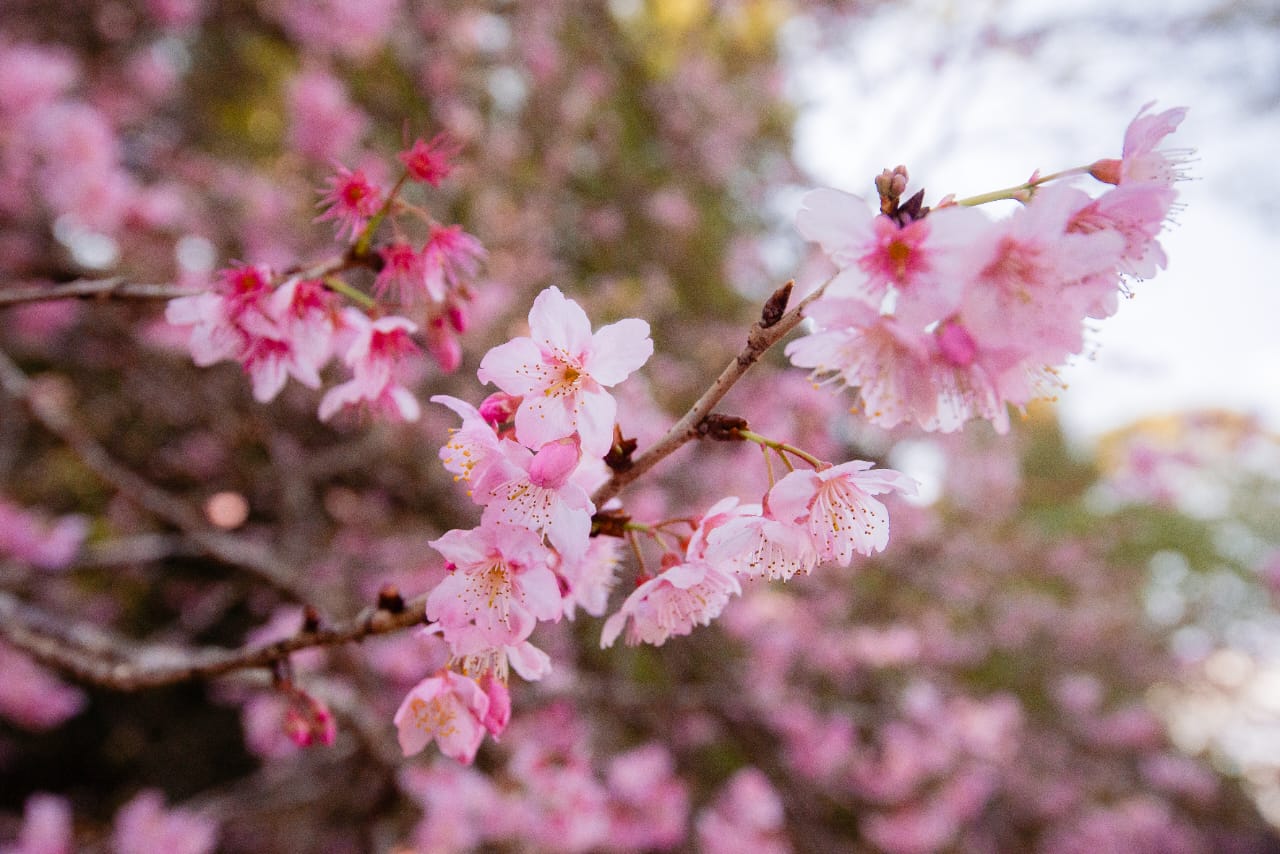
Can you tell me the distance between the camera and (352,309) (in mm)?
1023

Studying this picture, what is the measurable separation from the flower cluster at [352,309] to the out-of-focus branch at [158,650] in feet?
1.03

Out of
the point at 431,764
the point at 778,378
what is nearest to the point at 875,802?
the point at 778,378

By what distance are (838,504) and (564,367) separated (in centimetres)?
34

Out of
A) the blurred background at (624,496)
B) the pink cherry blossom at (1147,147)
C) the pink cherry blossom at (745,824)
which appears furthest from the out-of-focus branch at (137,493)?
the pink cherry blossom at (745,824)

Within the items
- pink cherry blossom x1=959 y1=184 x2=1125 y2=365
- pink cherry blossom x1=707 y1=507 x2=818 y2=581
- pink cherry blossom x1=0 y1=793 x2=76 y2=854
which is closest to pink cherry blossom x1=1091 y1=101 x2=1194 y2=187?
pink cherry blossom x1=959 y1=184 x2=1125 y2=365

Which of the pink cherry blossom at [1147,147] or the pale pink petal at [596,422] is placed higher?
the pink cherry blossom at [1147,147]

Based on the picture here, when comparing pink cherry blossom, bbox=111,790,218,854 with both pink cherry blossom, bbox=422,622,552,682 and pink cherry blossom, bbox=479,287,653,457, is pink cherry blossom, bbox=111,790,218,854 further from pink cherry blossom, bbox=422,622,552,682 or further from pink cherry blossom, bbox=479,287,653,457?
pink cherry blossom, bbox=479,287,653,457

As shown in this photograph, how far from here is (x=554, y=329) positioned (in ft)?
2.48

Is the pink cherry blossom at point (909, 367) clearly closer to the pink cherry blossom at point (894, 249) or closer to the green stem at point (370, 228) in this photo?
the pink cherry blossom at point (894, 249)

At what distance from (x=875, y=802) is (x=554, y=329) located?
3906 mm

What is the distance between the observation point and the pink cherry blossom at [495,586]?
70 centimetres

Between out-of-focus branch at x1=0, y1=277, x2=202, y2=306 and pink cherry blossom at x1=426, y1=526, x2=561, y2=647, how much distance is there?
57cm

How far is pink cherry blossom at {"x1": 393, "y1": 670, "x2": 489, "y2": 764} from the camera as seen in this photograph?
2.61 ft

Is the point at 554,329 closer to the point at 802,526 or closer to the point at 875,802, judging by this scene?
the point at 802,526
